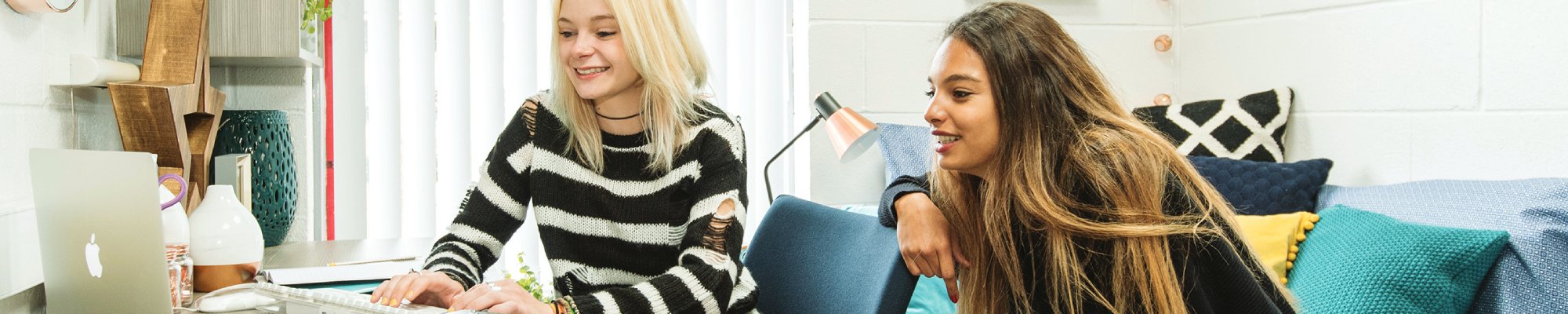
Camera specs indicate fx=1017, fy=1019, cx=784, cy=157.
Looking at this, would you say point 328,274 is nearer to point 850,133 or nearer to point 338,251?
point 338,251

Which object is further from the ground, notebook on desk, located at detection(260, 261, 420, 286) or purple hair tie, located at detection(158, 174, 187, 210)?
purple hair tie, located at detection(158, 174, 187, 210)

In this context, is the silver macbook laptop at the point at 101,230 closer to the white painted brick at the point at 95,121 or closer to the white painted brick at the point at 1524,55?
the white painted brick at the point at 95,121

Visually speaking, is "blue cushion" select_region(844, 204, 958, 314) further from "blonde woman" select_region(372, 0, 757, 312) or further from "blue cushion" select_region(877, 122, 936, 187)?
"blonde woman" select_region(372, 0, 757, 312)

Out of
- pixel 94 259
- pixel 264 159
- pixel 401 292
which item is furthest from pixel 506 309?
pixel 264 159

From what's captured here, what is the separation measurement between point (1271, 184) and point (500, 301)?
1.59 m

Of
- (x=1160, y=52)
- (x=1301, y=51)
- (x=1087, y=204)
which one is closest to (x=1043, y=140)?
(x=1087, y=204)

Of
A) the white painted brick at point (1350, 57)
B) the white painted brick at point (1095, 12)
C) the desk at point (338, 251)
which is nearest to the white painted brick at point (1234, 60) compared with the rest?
the white painted brick at point (1350, 57)

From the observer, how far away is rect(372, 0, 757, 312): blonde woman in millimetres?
1220

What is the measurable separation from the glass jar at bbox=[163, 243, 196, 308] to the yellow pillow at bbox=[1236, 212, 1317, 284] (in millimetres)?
1547

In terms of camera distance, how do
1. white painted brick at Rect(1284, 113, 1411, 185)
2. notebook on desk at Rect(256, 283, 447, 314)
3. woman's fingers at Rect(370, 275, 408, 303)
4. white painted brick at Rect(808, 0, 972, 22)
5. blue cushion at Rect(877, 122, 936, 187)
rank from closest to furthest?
notebook on desk at Rect(256, 283, 447, 314) → woman's fingers at Rect(370, 275, 408, 303) → white painted brick at Rect(1284, 113, 1411, 185) → blue cushion at Rect(877, 122, 936, 187) → white painted brick at Rect(808, 0, 972, 22)

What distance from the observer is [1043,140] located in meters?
0.99

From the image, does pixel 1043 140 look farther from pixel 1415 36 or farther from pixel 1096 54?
pixel 1096 54

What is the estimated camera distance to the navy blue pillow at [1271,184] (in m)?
1.96

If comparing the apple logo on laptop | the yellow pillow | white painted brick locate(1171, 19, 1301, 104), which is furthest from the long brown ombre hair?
white painted brick locate(1171, 19, 1301, 104)
